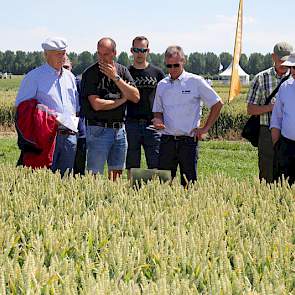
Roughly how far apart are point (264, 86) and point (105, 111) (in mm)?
1738

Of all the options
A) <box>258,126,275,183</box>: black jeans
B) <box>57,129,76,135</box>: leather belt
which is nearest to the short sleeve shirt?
<box>57,129,76,135</box>: leather belt

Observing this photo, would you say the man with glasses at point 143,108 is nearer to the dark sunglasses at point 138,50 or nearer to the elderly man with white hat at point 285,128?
the dark sunglasses at point 138,50

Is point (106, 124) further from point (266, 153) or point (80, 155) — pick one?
point (266, 153)

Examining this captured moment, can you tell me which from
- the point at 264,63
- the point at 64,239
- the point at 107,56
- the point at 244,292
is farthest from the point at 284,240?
the point at 264,63

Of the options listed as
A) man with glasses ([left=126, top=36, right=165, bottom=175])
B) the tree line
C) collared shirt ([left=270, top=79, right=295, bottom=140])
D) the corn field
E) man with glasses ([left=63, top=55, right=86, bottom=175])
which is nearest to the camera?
the corn field

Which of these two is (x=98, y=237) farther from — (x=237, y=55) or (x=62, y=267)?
(x=237, y=55)

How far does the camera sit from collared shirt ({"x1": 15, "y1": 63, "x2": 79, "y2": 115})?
612cm

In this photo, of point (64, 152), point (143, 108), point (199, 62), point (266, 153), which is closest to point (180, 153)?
point (143, 108)

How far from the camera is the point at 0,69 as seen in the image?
122m

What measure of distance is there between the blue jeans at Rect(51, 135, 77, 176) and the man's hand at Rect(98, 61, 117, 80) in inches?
29.5

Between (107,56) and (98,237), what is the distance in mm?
3454

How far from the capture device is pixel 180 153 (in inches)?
257

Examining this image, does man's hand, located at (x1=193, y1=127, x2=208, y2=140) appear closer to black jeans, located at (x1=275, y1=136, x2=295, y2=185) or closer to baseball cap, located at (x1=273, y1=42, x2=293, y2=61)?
black jeans, located at (x1=275, y1=136, x2=295, y2=185)

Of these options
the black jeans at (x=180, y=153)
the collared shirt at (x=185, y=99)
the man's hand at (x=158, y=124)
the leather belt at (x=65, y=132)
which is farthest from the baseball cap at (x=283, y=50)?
the leather belt at (x=65, y=132)
